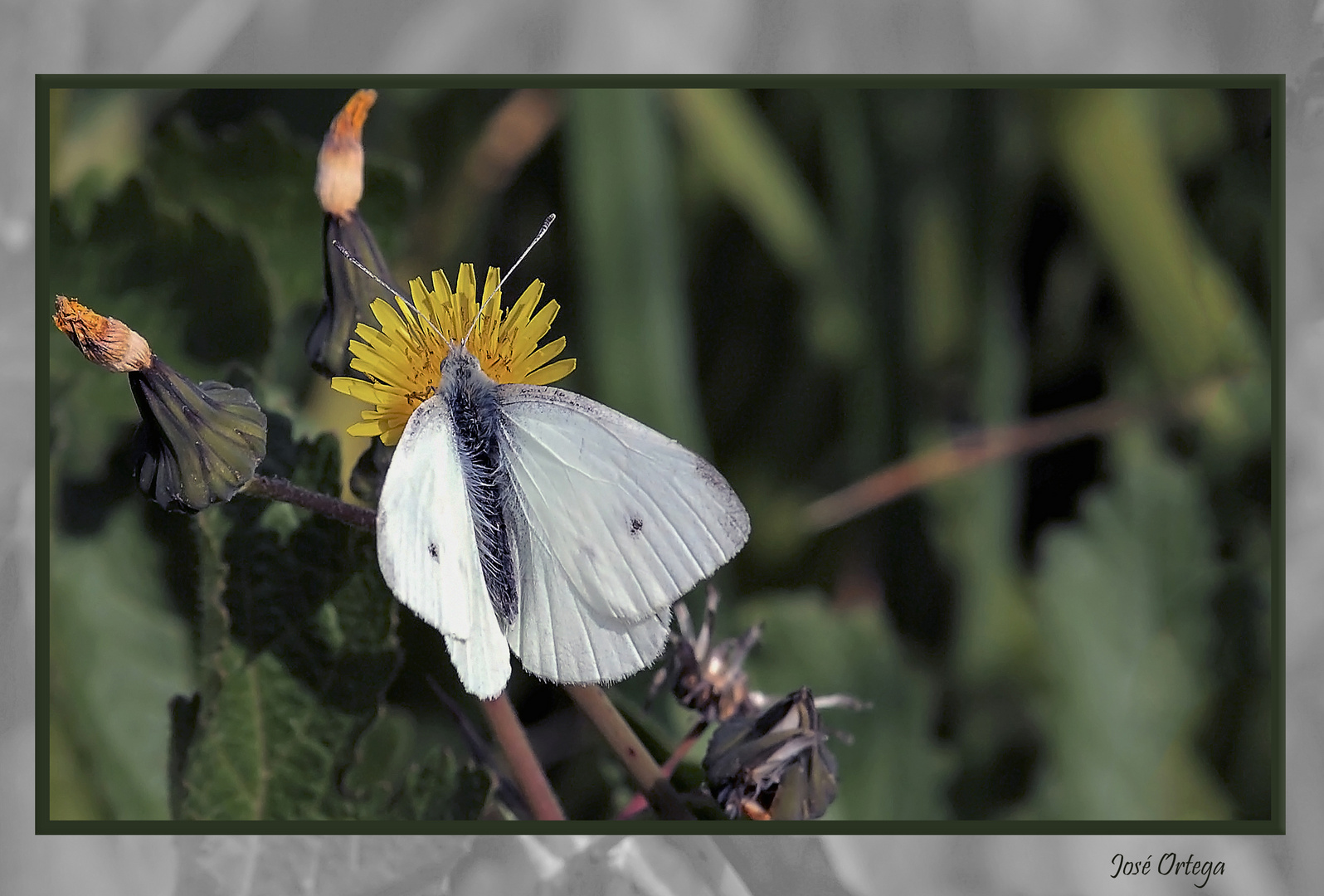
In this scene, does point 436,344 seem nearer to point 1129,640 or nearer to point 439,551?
point 439,551

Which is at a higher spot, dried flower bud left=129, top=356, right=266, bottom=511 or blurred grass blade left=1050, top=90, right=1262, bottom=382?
blurred grass blade left=1050, top=90, right=1262, bottom=382

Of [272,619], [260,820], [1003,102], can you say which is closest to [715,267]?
[1003,102]

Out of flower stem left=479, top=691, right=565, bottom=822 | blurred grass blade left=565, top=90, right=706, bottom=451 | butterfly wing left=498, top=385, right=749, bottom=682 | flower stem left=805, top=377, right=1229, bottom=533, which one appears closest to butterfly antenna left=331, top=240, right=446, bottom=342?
butterfly wing left=498, top=385, right=749, bottom=682

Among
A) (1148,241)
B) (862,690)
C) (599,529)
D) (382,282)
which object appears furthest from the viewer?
(1148,241)

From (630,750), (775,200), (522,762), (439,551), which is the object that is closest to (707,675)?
(630,750)

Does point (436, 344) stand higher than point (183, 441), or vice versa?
point (436, 344)

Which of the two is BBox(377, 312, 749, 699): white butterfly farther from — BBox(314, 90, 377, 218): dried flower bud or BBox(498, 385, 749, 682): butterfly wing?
BBox(314, 90, 377, 218): dried flower bud

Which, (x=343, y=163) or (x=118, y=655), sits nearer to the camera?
(x=343, y=163)
